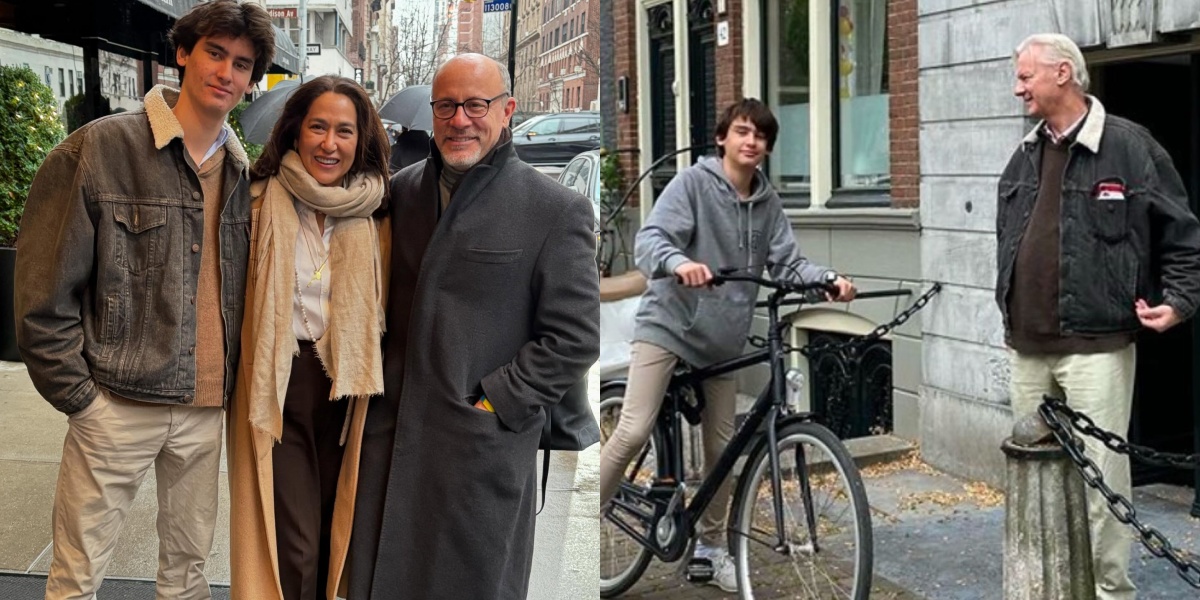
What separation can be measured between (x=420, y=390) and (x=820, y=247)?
5.79 m

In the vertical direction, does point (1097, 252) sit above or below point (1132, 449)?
above

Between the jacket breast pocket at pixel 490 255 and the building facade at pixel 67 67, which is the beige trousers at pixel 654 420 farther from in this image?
the building facade at pixel 67 67

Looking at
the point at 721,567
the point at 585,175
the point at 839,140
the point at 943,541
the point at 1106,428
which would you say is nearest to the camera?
the point at 585,175

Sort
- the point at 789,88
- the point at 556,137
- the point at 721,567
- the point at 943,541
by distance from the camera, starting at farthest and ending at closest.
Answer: the point at 789,88
the point at 943,541
the point at 721,567
the point at 556,137

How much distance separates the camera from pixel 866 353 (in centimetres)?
838

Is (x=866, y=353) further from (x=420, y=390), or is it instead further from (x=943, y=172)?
(x=420, y=390)

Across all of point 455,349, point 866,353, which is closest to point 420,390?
point 455,349

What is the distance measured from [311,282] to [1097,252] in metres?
2.88

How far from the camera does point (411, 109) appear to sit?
3811mm

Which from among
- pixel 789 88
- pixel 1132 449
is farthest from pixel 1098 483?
pixel 789 88

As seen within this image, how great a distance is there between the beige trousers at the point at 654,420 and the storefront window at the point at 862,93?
3840 millimetres

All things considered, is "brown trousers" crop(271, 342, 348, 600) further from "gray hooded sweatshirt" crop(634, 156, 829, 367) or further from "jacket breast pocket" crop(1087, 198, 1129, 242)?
"jacket breast pocket" crop(1087, 198, 1129, 242)

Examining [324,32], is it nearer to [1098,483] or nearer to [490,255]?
[490,255]

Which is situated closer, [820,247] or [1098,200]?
[1098,200]
